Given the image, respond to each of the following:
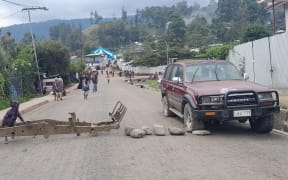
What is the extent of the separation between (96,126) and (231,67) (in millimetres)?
4117

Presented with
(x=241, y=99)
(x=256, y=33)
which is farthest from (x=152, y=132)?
(x=256, y=33)

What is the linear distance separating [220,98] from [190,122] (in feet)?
3.83

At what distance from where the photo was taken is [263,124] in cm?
1060

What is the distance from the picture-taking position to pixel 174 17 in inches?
4077

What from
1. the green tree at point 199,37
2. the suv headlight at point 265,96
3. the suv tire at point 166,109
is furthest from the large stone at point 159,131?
the green tree at point 199,37

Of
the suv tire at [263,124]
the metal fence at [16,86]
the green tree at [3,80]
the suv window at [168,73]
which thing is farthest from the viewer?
the metal fence at [16,86]

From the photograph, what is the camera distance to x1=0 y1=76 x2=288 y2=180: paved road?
7.09m

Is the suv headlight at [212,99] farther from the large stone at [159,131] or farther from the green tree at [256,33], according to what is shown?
the green tree at [256,33]

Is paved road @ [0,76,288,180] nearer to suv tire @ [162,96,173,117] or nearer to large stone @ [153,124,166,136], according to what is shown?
large stone @ [153,124,166,136]

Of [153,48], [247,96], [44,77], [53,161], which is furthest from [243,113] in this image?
[153,48]

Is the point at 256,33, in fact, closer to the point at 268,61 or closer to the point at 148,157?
the point at 268,61

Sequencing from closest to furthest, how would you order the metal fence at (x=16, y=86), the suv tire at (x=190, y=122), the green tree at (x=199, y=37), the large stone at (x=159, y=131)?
the suv tire at (x=190, y=122) < the large stone at (x=159, y=131) < the metal fence at (x=16, y=86) < the green tree at (x=199, y=37)

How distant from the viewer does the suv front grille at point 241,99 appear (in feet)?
33.0

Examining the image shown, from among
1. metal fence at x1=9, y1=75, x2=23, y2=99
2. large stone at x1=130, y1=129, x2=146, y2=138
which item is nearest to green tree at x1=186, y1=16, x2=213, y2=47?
metal fence at x1=9, y1=75, x2=23, y2=99
